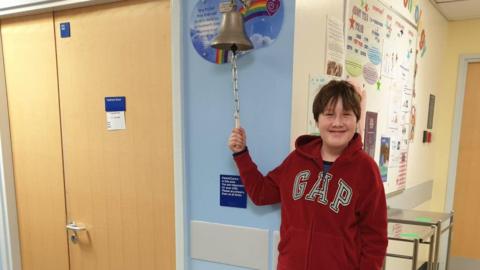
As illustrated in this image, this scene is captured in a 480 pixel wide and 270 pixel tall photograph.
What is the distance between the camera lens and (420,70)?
2.75m

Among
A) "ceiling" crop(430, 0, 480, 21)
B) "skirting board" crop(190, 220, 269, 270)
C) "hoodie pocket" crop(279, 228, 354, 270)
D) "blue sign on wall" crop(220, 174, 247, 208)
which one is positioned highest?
"ceiling" crop(430, 0, 480, 21)

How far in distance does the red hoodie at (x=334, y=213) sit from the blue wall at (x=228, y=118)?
135 mm

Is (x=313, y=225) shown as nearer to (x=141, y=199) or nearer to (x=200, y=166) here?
(x=200, y=166)

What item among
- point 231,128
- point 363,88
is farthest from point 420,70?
point 231,128

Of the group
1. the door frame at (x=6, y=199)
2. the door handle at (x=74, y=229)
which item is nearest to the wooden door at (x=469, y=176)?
the door handle at (x=74, y=229)

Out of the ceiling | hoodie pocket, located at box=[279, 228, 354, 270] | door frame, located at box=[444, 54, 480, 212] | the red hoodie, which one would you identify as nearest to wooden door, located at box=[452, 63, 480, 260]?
door frame, located at box=[444, 54, 480, 212]

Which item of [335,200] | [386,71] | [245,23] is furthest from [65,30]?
[386,71]

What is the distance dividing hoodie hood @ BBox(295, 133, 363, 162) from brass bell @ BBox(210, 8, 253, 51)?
390 millimetres

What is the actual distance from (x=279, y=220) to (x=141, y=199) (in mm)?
726

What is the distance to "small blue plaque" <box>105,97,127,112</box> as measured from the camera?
164 centimetres

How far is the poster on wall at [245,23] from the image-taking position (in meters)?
1.23

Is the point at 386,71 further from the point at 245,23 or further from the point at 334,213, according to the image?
the point at 334,213

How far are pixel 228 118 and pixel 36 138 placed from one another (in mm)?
1289

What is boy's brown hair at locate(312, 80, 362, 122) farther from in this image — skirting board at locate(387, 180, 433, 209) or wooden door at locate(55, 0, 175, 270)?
skirting board at locate(387, 180, 433, 209)
